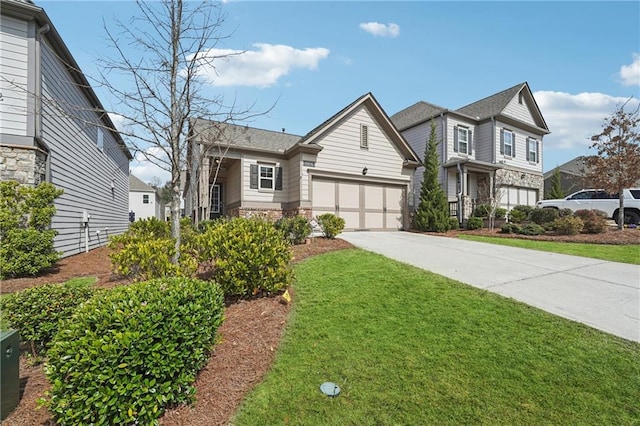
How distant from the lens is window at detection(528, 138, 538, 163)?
20688 mm

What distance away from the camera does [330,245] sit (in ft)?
29.3

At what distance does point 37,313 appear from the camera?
346 centimetres

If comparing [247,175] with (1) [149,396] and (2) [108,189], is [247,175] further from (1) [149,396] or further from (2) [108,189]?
(1) [149,396]

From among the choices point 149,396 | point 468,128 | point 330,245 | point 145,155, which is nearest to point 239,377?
point 149,396

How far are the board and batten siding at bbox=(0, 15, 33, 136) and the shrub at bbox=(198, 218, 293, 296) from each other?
6.77 m

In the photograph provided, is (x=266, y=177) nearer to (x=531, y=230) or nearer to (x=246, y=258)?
(x=246, y=258)

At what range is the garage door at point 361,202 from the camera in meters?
13.8

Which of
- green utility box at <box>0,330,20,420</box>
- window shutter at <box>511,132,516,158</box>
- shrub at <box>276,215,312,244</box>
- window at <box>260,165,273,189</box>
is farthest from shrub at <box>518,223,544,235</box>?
green utility box at <box>0,330,20,420</box>

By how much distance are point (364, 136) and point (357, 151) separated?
2.93ft

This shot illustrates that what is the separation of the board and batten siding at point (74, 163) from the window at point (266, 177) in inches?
259

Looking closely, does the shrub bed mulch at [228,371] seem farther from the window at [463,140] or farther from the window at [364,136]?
the window at [463,140]

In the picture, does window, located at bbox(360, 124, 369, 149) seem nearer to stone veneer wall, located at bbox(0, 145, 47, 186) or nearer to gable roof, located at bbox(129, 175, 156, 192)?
stone veneer wall, located at bbox(0, 145, 47, 186)

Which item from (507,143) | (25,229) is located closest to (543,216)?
(507,143)

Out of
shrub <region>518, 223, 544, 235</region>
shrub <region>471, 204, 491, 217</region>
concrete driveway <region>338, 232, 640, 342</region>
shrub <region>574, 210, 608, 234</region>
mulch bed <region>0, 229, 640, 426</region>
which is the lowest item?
mulch bed <region>0, 229, 640, 426</region>
